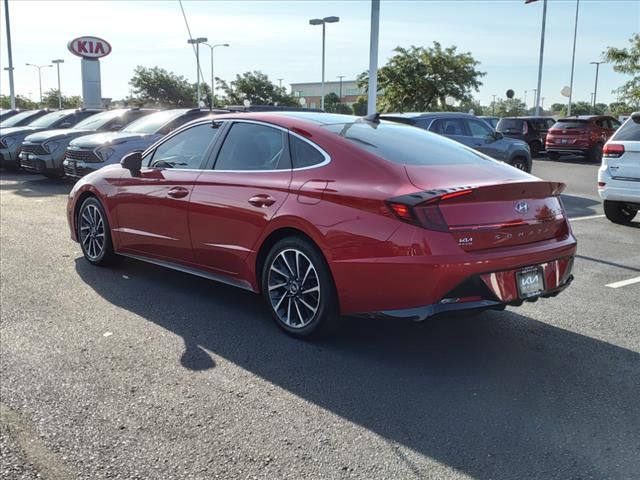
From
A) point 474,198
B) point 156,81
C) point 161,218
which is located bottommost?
point 161,218

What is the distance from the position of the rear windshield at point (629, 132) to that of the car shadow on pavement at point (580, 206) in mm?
1786

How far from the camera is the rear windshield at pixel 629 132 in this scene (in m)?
8.82

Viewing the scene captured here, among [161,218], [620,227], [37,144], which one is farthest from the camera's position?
[37,144]

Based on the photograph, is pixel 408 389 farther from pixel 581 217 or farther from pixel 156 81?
pixel 156 81

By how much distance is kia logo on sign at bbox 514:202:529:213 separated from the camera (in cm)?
404

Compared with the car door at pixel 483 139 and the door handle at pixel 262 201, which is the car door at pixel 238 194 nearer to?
the door handle at pixel 262 201

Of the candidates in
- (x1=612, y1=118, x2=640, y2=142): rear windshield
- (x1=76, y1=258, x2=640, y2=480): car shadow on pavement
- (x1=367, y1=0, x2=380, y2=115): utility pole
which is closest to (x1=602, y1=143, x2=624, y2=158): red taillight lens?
(x1=612, y1=118, x2=640, y2=142): rear windshield

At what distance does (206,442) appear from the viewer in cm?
308

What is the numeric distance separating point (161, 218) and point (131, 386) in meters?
2.10

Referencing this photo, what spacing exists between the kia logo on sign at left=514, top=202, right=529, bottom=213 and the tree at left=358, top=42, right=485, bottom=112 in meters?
34.5

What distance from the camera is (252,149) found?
4.94m

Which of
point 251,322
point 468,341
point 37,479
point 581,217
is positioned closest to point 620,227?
point 581,217

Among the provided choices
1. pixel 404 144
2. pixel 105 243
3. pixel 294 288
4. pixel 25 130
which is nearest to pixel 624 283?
pixel 404 144

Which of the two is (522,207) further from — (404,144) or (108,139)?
(108,139)
